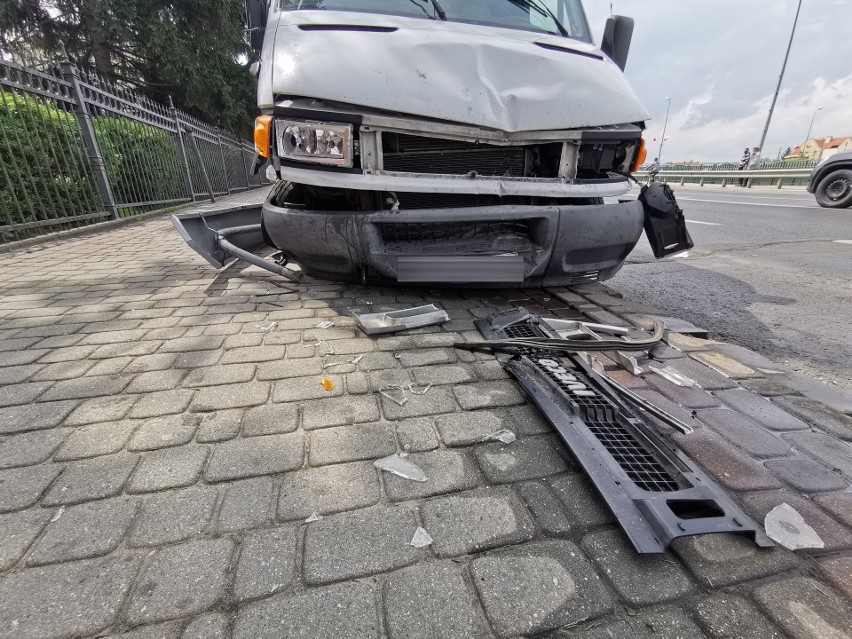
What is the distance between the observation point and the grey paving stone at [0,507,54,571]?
3.48 feet

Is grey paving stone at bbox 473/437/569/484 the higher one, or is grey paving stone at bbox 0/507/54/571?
grey paving stone at bbox 0/507/54/571

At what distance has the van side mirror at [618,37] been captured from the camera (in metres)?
3.51

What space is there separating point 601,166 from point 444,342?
5.74ft

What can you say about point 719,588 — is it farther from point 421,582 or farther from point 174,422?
point 174,422

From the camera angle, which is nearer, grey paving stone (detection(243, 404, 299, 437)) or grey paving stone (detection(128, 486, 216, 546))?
grey paving stone (detection(128, 486, 216, 546))

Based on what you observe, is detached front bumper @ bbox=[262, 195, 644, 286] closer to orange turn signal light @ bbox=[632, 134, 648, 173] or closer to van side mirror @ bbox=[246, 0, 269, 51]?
orange turn signal light @ bbox=[632, 134, 648, 173]

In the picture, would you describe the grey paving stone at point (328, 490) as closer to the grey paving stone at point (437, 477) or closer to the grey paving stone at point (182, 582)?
the grey paving stone at point (437, 477)

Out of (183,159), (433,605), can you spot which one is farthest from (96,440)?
(183,159)

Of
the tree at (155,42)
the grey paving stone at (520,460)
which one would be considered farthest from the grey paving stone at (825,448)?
the tree at (155,42)

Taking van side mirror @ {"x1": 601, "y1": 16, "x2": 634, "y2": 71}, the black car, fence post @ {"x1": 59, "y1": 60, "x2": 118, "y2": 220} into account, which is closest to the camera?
van side mirror @ {"x1": 601, "y1": 16, "x2": 634, "y2": 71}

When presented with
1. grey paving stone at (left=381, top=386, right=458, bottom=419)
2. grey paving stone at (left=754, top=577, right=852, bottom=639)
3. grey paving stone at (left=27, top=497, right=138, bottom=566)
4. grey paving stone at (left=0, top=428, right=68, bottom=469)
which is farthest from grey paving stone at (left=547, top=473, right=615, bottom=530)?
grey paving stone at (left=0, top=428, right=68, bottom=469)

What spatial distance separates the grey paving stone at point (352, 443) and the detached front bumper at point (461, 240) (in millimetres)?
1288

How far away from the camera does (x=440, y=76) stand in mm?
2359

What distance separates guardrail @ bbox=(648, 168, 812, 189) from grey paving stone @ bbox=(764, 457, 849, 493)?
45.9 ft
